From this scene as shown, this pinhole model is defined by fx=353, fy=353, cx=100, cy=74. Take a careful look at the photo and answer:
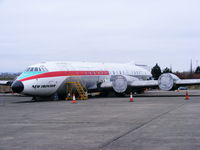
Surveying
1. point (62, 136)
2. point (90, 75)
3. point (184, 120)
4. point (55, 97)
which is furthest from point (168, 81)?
point (62, 136)

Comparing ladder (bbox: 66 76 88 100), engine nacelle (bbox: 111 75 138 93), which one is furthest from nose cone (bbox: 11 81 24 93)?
engine nacelle (bbox: 111 75 138 93)

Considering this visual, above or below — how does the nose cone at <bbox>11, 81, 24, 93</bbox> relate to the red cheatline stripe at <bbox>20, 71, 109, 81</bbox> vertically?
below

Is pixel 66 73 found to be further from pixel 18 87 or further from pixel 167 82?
Answer: pixel 167 82

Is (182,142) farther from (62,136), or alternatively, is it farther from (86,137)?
(62,136)

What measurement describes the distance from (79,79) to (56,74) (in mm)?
3403

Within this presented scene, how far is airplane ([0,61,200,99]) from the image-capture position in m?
28.0

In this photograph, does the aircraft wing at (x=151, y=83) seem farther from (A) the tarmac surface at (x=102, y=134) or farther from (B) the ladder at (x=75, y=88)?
(A) the tarmac surface at (x=102, y=134)

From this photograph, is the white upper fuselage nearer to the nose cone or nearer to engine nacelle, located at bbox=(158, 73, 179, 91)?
the nose cone

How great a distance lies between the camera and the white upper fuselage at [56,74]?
27984 mm

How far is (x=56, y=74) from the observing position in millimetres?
29984

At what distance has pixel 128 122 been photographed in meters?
13.1

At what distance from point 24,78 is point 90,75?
27.6 ft

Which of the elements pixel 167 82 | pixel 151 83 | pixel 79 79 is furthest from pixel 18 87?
pixel 167 82

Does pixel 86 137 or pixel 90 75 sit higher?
pixel 90 75
